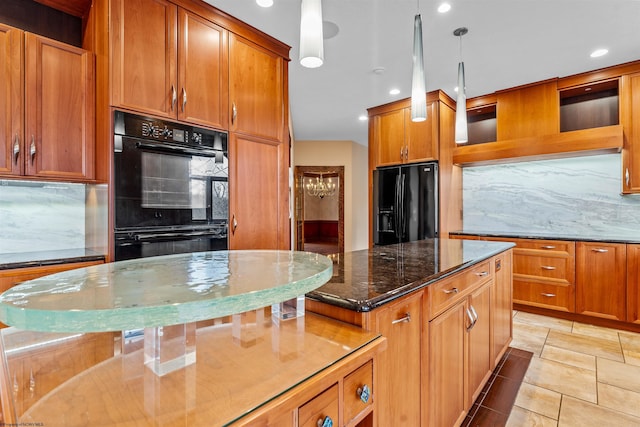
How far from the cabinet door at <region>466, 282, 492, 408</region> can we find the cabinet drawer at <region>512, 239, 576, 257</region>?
6.51ft

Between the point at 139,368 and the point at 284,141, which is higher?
the point at 284,141

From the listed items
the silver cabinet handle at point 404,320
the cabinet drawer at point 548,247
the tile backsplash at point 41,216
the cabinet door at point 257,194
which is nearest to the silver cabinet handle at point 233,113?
the cabinet door at point 257,194

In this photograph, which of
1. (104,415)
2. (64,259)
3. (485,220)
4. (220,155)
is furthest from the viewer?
(485,220)

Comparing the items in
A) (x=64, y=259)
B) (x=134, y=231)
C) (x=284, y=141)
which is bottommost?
(x=64, y=259)

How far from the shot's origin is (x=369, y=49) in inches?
117

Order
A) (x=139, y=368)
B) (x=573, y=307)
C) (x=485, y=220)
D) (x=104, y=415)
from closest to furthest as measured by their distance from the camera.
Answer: (x=104, y=415) → (x=139, y=368) → (x=573, y=307) → (x=485, y=220)

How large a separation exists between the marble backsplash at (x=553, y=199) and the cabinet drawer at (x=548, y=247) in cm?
52

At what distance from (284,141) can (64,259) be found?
184cm

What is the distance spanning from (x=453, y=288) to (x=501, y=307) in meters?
1.11

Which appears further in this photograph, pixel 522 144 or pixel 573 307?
pixel 522 144

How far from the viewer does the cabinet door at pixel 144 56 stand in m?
1.91

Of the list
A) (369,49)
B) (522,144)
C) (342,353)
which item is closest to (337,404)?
(342,353)

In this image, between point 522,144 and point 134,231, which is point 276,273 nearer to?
point 134,231

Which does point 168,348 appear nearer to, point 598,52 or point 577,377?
point 577,377
